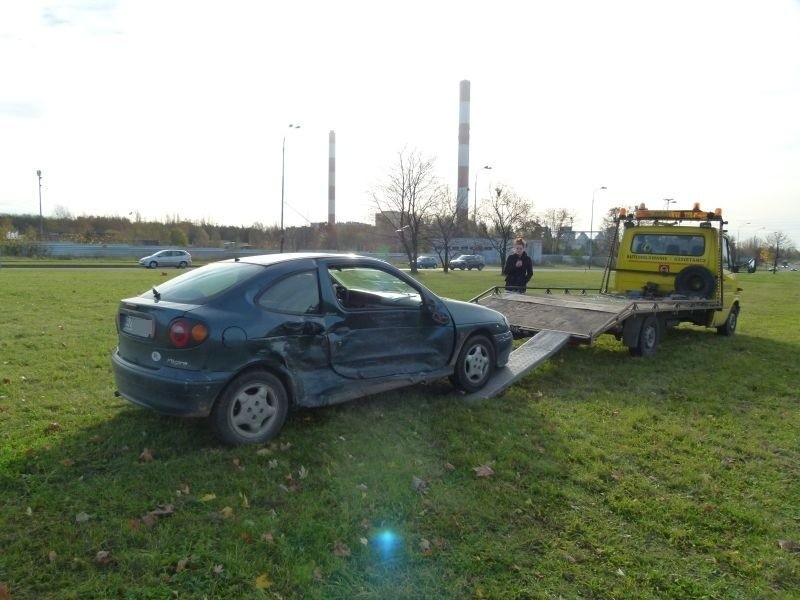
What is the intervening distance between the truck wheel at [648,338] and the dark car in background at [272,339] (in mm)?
4023

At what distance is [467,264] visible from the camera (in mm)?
50938

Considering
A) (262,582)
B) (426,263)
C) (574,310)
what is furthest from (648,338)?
(426,263)

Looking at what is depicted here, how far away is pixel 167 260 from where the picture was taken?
41.1 metres

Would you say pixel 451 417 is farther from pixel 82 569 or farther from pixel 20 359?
pixel 20 359

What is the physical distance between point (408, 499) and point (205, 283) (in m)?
2.35

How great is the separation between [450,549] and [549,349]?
4420 millimetres

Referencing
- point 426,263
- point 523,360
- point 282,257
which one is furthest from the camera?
point 426,263

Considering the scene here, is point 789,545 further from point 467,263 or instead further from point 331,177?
point 331,177

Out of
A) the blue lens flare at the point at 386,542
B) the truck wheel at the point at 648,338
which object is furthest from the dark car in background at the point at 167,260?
the blue lens flare at the point at 386,542

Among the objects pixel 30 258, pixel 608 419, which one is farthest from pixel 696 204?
pixel 30 258

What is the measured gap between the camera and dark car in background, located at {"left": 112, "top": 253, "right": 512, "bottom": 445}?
14.0 ft

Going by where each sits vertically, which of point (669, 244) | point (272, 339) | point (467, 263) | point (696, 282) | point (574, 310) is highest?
point (669, 244)

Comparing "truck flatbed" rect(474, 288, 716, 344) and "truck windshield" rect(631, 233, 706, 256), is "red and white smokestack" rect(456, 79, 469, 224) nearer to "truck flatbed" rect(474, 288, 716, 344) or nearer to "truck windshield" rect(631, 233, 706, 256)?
"truck windshield" rect(631, 233, 706, 256)

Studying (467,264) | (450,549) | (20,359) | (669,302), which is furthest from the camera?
(467,264)
